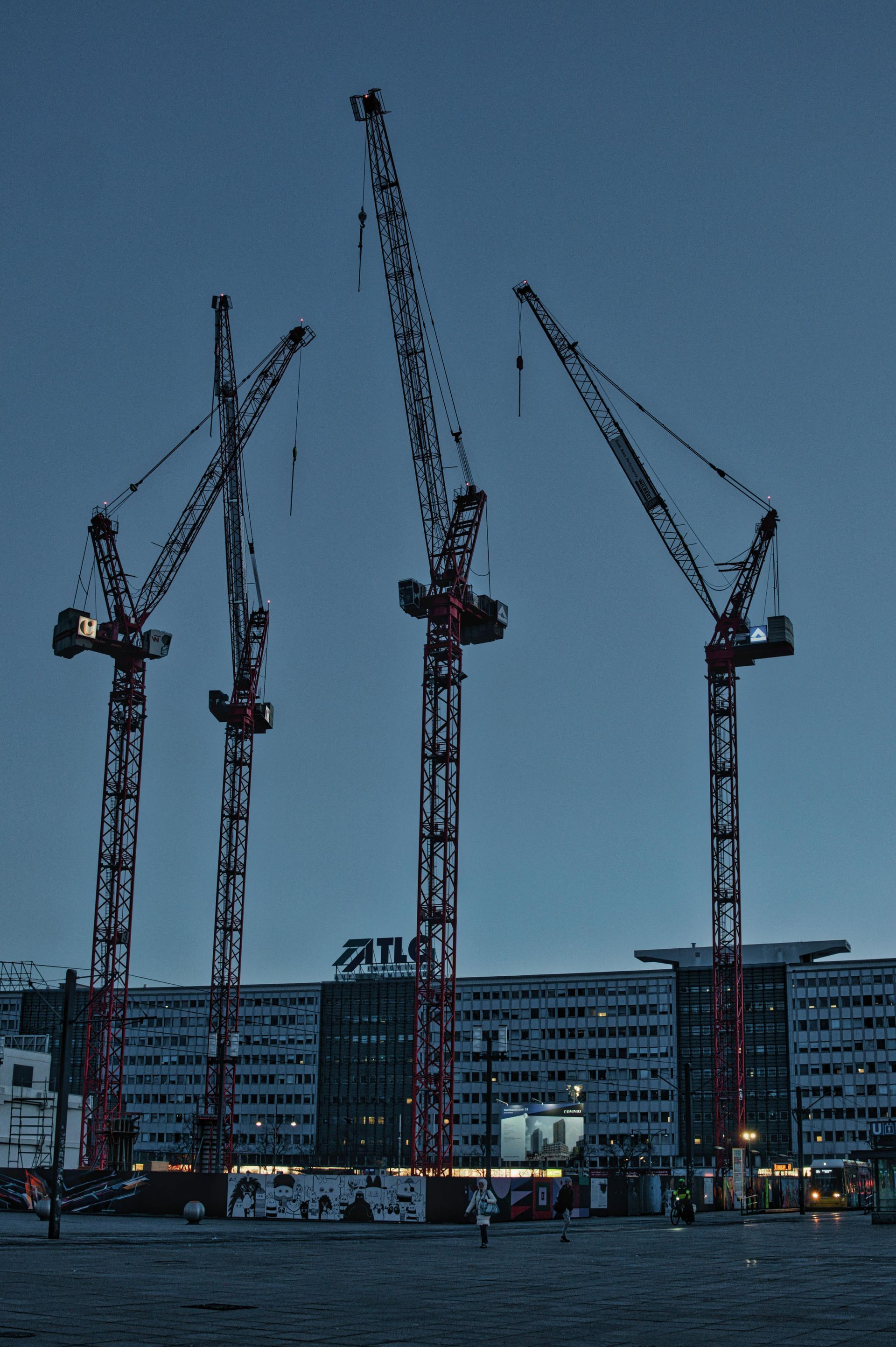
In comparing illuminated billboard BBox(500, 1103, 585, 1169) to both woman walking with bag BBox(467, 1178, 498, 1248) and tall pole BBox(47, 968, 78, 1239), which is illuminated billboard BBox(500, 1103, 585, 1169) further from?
tall pole BBox(47, 968, 78, 1239)

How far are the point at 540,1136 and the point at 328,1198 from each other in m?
31.1

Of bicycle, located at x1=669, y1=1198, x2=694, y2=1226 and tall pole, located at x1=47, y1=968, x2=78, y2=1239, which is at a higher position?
tall pole, located at x1=47, y1=968, x2=78, y2=1239

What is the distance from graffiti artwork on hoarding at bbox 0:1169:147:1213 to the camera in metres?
62.0

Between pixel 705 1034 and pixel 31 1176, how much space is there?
14417 centimetres

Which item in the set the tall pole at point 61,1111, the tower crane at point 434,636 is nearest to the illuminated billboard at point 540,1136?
the tower crane at point 434,636

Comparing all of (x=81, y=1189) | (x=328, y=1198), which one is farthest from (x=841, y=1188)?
(x=81, y=1189)

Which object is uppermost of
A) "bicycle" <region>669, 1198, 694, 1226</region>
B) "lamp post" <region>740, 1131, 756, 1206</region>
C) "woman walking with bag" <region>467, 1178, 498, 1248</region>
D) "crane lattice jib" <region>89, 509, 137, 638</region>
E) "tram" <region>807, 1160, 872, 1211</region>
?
"crane lattice jib" <region>89, 509, 137, 638</region>

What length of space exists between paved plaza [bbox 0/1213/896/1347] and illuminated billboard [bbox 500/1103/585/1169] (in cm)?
4275

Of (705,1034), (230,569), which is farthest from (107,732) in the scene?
(705,1034)

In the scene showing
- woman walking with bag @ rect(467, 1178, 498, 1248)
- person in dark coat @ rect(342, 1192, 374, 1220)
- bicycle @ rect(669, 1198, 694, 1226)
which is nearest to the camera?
woman walking with bag @ rect(467, 1178, 498, 1248)

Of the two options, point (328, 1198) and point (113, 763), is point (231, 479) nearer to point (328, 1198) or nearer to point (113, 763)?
point (113, 763)

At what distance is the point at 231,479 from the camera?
118 meters

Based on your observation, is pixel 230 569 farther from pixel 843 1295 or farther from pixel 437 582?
pixel 843 1295

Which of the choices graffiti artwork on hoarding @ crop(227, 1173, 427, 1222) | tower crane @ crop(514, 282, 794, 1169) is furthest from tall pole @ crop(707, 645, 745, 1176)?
graffiti artwork on hoarding @ crop(227, 1173, 427, 1222)
